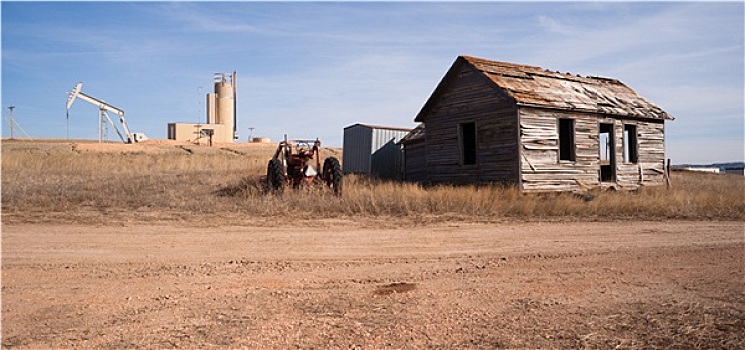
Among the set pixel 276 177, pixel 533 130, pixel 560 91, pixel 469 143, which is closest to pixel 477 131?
pixel 533 130

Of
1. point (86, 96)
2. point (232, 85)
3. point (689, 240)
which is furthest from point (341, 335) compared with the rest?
point (232, 85)

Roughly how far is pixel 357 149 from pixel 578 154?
392 inches

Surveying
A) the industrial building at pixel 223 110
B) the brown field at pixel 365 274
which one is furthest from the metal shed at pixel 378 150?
the industrial building at pixel 223 110

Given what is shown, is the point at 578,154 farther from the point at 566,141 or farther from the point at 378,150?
the point at 378,150

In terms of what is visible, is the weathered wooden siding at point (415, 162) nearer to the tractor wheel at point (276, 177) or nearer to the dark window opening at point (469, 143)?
the dark window opening at point (469, 143)

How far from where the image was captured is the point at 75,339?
12.8 ft

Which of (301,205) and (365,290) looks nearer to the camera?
(365,290)

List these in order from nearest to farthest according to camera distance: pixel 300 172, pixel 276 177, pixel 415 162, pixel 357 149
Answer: pixel 276 177 < pixel 300 172 < pixel 415 162 < pixel 357 149

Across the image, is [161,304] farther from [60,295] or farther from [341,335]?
[341,335]

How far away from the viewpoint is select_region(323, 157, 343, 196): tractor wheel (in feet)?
46.4

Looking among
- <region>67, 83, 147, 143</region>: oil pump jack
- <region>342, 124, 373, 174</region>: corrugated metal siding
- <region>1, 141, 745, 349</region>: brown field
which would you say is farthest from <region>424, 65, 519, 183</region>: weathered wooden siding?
<region>67, 83, 147, 143</region>: oil pump jack

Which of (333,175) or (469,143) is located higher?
(469,143)

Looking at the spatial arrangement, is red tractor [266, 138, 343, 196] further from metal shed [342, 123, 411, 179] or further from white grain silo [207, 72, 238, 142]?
white grain silo [207, 72, 238, 142]

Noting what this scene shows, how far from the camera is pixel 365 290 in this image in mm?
5324
